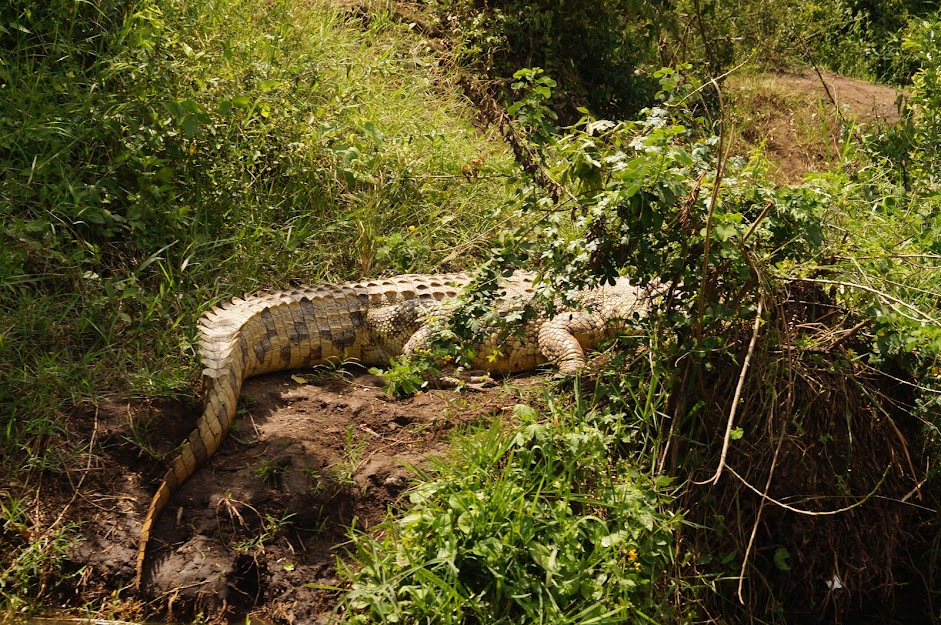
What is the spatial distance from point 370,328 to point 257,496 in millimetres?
1390

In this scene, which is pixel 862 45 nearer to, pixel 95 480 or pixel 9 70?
pixel 9 70

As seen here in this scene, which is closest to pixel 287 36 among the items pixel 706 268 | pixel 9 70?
pixel 9 70

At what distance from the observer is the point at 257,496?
Result: 376 cm

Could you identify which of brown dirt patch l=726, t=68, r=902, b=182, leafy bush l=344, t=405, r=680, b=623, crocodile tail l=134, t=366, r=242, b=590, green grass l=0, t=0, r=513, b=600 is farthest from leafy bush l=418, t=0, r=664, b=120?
leafy bush l=344, t=405, r=680, b=623

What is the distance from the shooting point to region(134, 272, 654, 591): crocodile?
434cm

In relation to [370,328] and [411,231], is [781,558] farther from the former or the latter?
[411,231]

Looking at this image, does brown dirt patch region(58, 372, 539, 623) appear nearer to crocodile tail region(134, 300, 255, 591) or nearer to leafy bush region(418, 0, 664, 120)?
crocodile tail region(134, 300, 255, 591)

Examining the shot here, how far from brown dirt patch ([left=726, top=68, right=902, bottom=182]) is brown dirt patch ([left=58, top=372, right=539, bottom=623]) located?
473cm

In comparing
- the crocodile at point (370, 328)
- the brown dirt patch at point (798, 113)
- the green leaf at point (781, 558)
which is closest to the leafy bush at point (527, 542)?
the green leaf at point (781, 558)

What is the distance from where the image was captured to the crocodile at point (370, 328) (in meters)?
4.34

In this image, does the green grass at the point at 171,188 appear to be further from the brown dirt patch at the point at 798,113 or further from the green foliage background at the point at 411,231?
the brown dirt patch at the point at 798,113

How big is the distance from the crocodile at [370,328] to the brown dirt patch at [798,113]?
3.37 metres

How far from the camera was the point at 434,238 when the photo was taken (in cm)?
570

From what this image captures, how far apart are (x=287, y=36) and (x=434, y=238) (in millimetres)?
1914
